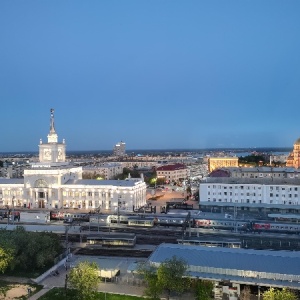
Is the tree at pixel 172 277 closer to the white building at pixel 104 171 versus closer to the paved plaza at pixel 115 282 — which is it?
the paved plaza at pixel 115 282

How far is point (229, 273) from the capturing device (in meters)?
28.3

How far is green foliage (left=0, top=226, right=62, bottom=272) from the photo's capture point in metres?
31.5

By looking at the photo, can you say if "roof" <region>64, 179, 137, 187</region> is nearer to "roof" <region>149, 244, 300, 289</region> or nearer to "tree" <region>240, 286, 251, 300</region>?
"roof" <region>149, 244, 300, 289</region>

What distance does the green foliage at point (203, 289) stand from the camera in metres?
25.2

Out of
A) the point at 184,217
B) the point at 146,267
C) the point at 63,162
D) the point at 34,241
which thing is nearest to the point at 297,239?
the point at 184,217

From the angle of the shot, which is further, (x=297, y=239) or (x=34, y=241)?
(x=297, y=239)

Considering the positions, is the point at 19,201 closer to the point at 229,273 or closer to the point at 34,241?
the point at 34,241

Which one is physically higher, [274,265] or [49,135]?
[49,135]

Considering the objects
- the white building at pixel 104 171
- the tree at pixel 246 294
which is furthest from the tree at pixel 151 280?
the white building at pixel 104 171

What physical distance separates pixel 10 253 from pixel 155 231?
755 inches

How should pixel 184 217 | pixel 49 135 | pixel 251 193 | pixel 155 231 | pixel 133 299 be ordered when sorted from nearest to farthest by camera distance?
1. pixel 133 299
2. pixel 155 231
3. pixel 184 217
4. pixel 251 193
5. pixel 49 135

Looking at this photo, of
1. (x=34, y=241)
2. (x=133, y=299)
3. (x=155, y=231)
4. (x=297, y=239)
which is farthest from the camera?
(x=155, y=231)

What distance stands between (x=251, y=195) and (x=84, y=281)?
38.4 m

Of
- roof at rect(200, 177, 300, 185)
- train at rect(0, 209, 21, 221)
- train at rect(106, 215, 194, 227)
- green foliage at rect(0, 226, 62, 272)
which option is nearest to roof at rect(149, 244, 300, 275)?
green foliage at rect(0, 226, 62, 272)
